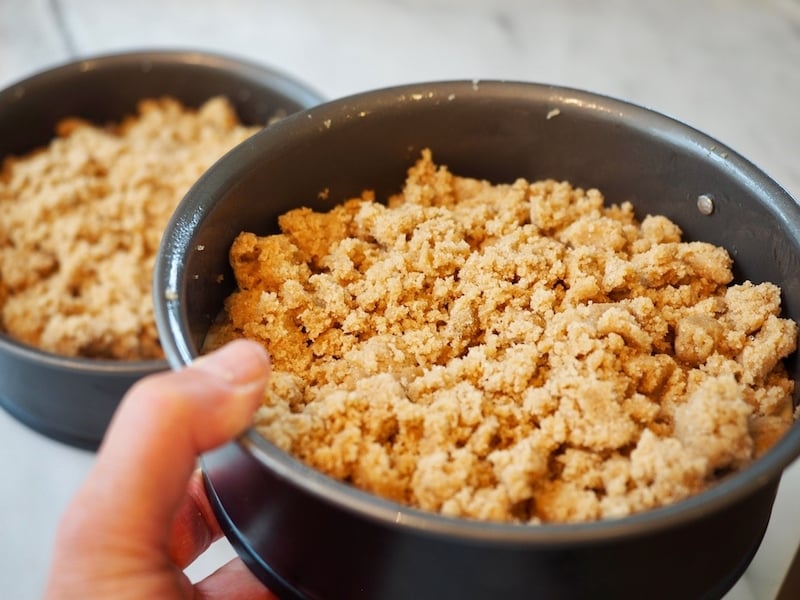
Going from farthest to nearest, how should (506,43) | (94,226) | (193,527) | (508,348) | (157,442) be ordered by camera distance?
1. (506,43)
2. (94,226)
3. (193,527)
4. (508,348)
5. (157,442)

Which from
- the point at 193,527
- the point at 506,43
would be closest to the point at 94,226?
the point at 193,527

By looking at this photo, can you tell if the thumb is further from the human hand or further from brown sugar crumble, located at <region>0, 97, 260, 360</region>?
brown sugar crumble, located at <region>0, 97, 260, 360</region>

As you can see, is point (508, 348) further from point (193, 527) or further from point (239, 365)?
point (193, 527)

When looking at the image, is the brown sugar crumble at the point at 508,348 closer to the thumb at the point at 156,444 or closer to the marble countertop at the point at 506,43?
the thumb at the point at 156,444

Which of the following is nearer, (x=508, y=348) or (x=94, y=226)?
(x=508, y=348)

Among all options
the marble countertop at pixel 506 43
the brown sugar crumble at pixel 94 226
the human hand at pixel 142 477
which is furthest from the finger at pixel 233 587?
the marble countertop at pixel 506 43

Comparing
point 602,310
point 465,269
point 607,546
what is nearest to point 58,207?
point 465,269
